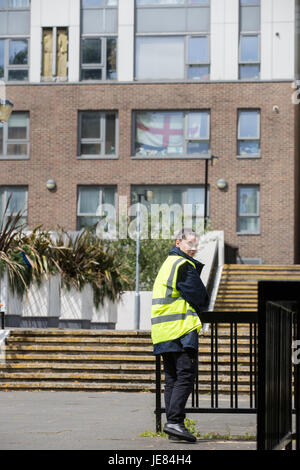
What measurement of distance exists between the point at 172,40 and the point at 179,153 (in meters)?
4.65

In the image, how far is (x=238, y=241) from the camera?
35.8 metres

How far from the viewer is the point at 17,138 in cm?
3778

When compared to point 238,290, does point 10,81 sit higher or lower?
higher

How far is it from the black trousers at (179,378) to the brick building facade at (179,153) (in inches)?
1102

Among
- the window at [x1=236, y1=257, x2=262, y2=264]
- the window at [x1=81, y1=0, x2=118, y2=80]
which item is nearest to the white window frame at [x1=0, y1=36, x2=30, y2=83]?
the window at [x1=81, y1=0, x2=118, y2=80]

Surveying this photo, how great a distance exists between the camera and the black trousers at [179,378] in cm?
753

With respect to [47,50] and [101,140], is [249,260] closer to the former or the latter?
[101,140]

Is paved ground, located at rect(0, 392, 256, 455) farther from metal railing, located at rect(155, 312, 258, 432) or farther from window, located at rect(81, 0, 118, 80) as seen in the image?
window, located at rect(81, 0, 118, 80)

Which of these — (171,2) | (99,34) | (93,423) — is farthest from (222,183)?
(93,423)

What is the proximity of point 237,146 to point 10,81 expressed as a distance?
9743 mm

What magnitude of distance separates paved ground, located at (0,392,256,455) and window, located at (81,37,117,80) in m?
27.3

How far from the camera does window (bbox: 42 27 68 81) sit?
124 feet
